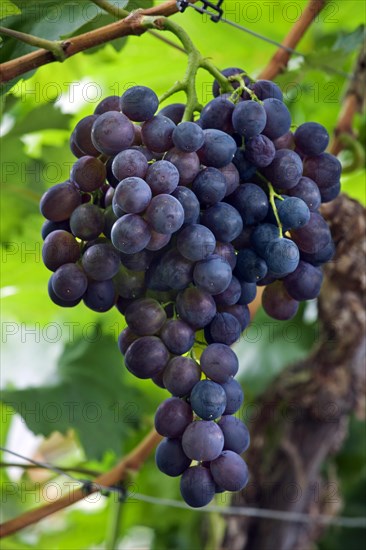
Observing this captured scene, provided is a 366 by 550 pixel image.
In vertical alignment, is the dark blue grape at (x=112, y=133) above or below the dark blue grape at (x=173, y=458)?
above

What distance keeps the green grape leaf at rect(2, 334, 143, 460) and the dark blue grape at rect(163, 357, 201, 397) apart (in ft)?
1.59

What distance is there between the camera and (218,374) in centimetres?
57

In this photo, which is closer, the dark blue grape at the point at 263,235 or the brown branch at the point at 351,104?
the dark blue grape at the point at 263,235

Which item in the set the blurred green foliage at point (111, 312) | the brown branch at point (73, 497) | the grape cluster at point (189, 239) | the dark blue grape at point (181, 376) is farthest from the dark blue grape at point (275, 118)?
the brown branch at point (73, 497)

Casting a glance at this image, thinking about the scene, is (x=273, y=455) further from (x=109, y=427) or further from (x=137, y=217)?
(x=137, y=217)

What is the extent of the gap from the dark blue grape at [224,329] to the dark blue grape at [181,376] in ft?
0.10

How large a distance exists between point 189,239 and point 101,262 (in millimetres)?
75

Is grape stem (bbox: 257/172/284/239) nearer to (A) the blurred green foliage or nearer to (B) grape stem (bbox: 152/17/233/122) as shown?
(B) grape stem (bbox: 152/17/233/122)

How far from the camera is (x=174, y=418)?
1.87ft

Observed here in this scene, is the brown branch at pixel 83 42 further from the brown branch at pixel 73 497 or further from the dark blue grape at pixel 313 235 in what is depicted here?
the brown branch at pixel 73 497

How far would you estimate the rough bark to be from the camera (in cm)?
114

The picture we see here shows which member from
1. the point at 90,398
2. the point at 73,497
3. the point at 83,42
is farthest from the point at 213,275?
the point at 90,398

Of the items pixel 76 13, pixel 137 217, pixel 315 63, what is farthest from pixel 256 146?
pixel 315 63

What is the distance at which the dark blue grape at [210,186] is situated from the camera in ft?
1.86
